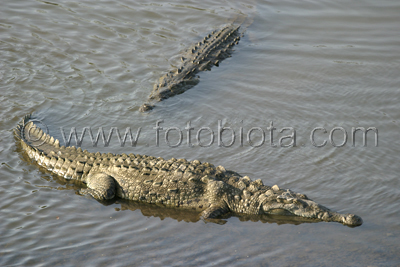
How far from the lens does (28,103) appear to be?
9.26m

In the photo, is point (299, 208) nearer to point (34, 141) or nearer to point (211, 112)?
point (211, 112)

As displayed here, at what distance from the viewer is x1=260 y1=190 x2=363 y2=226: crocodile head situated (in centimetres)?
568

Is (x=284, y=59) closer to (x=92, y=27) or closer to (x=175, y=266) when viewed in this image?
(x=92, y=27)

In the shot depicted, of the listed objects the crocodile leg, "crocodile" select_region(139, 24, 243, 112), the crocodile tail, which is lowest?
the crocodile leg

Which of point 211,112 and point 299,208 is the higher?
point 211,112

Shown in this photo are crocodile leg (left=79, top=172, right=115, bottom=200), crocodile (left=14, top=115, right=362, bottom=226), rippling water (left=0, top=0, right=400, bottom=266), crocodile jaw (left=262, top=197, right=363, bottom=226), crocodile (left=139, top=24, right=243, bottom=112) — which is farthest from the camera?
crocodile (left=139, top=24, right=243, bottom=112)

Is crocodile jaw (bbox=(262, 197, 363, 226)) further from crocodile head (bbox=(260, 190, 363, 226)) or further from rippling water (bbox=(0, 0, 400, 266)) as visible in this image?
rippling water (bbox=(0, 0, 400, 266))

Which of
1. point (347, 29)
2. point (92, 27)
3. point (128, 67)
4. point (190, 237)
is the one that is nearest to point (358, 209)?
point (190, 237)

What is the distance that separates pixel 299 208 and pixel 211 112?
145 inches

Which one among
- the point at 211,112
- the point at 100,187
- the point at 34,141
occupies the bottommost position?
the point at 100,187

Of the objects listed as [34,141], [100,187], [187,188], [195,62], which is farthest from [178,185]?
[195,62]

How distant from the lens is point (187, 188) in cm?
622

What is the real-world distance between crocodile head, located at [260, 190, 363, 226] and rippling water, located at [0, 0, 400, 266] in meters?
0.13

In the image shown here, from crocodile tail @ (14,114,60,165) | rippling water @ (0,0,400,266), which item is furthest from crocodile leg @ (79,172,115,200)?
crocodile tail @ (14,114,60,165)
